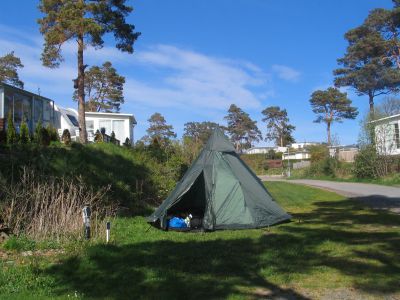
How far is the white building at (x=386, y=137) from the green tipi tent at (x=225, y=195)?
20.7m

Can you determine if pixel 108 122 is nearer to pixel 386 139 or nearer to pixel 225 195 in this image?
pixel 386 139

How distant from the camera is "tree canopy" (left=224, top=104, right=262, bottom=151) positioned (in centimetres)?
8719

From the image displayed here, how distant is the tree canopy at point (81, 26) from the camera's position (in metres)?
21.6

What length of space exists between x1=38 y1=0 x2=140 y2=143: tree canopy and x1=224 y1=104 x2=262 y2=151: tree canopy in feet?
208

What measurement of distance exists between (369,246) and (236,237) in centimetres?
260

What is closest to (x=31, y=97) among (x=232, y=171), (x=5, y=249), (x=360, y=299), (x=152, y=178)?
(x=152, y=178)

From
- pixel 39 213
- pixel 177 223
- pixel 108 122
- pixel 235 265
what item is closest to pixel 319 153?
pixel 108 122

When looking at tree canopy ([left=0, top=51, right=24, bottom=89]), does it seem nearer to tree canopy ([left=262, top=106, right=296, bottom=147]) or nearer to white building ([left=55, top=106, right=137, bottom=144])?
white building ([left=55, top=106, right=137, bottom=144])

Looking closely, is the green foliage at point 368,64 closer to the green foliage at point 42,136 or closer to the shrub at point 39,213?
the green foliage at point 42,136

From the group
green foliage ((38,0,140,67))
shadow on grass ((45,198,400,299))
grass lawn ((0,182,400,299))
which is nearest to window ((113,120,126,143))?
green foliage ((38,0,140,67))

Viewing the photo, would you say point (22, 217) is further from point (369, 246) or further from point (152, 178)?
point (152, 178)

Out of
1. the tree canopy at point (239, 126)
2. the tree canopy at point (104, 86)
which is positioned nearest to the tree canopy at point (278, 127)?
the tree canopy at point (239, 126)

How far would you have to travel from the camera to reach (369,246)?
8258mm

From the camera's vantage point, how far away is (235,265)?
23.0ft
